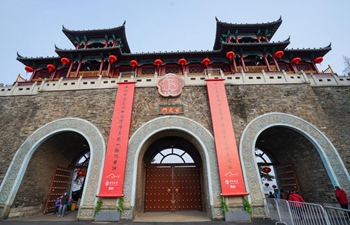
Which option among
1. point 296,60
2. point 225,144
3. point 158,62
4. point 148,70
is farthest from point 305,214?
point 148,70

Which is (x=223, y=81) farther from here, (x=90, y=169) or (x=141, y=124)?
(x=90, y=169)

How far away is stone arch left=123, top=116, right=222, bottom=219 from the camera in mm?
6129

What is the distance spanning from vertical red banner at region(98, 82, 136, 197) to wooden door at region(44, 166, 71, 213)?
14.6 feet

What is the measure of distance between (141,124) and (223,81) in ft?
15.7

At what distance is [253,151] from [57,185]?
10.3 m

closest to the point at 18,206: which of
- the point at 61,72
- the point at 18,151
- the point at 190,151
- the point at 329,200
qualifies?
the point at 18,151

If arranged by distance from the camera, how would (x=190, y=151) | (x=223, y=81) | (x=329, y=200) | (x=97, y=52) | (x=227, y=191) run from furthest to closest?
(x=97, y=52) < (x=190, y=151) < (x=223, y=81) < (x=329, y=200) < (x=227, y=191)

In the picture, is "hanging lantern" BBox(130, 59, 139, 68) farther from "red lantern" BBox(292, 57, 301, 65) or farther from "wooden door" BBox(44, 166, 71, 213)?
"red lantern" BBox(292, 57, 301, 65)

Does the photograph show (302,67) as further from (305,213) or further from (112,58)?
(112,58)

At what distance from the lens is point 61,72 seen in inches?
525

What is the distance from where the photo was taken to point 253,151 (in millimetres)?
6875

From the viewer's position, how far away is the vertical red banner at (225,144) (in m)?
6.12

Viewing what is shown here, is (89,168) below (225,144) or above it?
below

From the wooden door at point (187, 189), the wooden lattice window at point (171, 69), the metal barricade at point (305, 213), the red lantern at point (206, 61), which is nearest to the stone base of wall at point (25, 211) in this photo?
the wooden door at point (187, 189)
